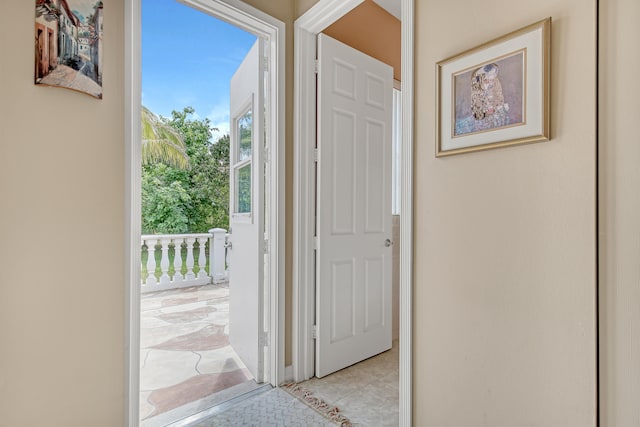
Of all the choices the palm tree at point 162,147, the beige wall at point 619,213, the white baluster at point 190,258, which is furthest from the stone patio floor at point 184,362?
the palm tree at point 162,147

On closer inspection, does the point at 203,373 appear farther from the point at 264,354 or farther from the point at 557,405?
the point at 557,405

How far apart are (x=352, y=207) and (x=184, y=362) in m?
1.75

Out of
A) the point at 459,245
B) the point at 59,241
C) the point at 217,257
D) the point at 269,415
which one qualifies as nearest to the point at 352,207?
the point at 459,245

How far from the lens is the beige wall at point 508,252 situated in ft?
3.22

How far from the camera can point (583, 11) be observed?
97cm

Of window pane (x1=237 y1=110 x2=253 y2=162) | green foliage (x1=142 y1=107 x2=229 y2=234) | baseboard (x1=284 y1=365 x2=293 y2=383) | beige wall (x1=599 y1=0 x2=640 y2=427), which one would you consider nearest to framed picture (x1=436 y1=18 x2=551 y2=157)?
beige wall (x1=599 y1=0 x2=640 y2=427)

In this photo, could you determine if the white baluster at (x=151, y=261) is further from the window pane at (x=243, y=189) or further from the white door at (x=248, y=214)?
the window pane at (x=243, y=189)

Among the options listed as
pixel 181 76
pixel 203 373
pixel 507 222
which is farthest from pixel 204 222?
pixel 507 222

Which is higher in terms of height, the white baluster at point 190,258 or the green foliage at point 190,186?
the green foliage at point 190,186

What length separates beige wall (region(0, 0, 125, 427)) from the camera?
1194 millimetres

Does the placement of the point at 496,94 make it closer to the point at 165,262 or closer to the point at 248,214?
the point at 248,214

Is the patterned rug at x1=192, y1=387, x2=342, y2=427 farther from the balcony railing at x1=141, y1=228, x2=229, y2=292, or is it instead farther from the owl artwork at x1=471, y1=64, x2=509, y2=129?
the balcony railing at x1=141, y1=228, x2=229, y2=292

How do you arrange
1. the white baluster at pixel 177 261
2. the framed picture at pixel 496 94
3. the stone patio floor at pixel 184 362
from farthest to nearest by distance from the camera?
the white baluster at pixel 177 261
the stone patio floor at pixel 184 362
the framed picture at pixel 496 94

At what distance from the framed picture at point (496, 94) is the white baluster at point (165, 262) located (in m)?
4.46
